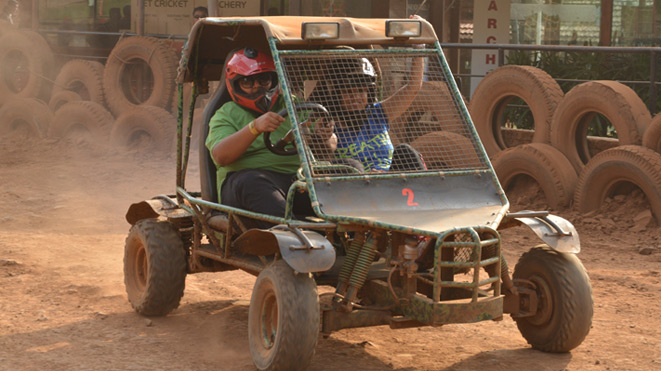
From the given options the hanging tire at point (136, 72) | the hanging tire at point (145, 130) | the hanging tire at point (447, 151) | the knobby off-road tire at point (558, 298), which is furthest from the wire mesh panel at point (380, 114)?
the hanging tire at point (136, 72)

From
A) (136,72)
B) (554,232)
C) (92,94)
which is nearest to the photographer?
(554,232)

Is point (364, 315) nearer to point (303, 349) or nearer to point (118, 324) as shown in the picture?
point (303, 349)

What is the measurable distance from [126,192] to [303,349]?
21.9ft

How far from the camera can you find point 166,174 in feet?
38.1

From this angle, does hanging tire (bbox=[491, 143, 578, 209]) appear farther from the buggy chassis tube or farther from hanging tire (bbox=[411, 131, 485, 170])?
the buggy chassis tube

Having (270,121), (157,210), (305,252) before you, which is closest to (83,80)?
(157,210)

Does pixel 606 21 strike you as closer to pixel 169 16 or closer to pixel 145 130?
pixel 145 130

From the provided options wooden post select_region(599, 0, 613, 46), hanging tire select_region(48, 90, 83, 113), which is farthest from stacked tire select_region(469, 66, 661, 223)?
hanging tire select_region(48, 90, 83, 113)

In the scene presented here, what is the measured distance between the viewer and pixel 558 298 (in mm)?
4719

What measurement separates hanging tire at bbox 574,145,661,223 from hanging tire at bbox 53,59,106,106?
7.69 meters

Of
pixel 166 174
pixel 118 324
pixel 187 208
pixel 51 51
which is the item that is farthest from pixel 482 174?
pixel 51 51

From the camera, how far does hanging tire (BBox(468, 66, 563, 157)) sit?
949cm

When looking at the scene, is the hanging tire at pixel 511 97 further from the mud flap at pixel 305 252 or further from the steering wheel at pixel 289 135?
the mud flap at pixel 305 252

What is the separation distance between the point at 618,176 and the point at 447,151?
374cm
